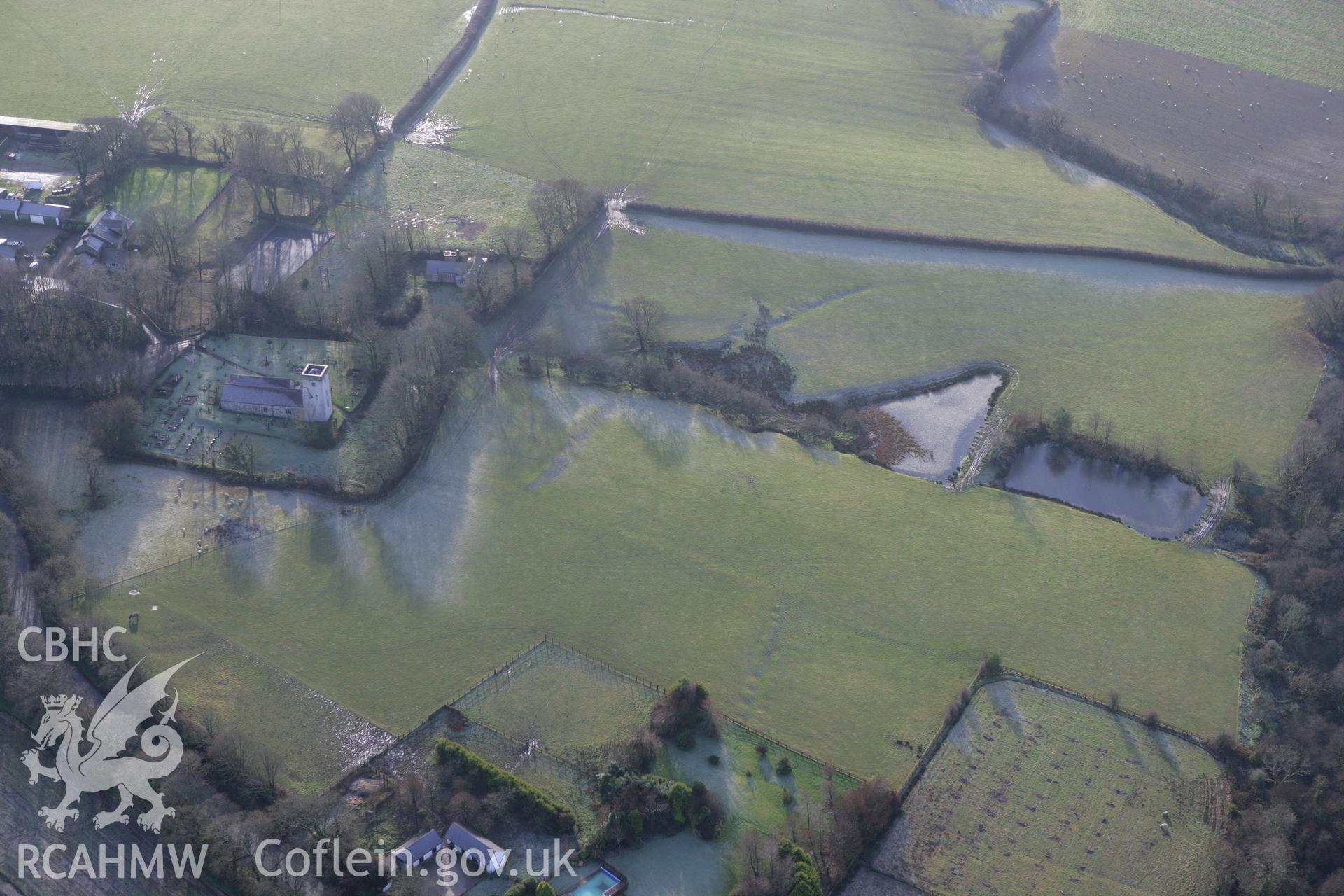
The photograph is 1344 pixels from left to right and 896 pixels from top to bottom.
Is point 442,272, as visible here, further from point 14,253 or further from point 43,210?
point 43,210

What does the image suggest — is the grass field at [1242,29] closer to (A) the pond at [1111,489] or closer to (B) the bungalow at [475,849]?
(A) the pond at [1111,489]

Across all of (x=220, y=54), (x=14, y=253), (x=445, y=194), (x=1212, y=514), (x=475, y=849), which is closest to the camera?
(x=475, y=849)

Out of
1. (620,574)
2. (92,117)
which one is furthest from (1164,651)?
(92,117)

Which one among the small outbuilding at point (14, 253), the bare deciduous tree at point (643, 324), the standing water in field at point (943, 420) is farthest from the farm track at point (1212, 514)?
the small outbuilding at point (14, 253)

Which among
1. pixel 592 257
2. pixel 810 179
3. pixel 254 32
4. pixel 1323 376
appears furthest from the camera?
pixel 254 32

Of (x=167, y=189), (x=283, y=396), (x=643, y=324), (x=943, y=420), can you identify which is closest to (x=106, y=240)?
(x=167, y=189)

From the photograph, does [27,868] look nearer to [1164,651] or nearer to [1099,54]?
[1164,651]

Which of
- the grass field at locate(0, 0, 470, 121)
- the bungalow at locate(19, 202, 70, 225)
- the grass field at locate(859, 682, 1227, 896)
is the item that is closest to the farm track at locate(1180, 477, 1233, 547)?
the grass field at locate(859, 682, 1227, 896)
